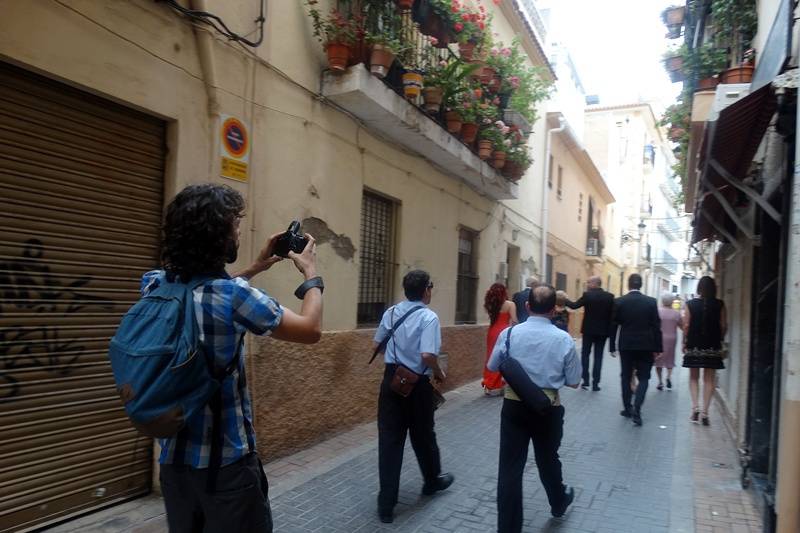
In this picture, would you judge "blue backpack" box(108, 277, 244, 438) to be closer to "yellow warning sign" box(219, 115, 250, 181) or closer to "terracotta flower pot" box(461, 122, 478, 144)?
"yellow warning sign" box(219, 115, 250, 181)

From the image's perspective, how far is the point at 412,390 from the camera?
418 cm

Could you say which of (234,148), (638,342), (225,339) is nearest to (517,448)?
(225,339)

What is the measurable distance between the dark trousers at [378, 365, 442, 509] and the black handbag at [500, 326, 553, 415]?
82 centimetres

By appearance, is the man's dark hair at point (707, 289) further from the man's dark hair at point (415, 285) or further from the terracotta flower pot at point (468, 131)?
the man's dark hair at point (415, 285)

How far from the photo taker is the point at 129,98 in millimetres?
3980

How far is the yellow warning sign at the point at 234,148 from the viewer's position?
15.7 feet

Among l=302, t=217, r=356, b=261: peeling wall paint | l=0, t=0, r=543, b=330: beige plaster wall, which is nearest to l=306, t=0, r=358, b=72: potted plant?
l=0, t=0, r=543, b=330: beige plaster wall

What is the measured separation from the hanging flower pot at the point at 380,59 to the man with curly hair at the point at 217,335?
4589 mm

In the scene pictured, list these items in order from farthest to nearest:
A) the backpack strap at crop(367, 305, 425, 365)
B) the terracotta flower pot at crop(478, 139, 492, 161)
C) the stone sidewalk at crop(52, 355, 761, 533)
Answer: the terracotta flower pot at crop(478, 139, 492, 161) → the backpack strap at crop(367, 305, 425, 365) → the stone sidewalk at crop(52, 355, 761, 533)

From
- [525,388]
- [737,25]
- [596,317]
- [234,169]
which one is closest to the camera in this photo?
[525,388]

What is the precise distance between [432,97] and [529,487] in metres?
4.93

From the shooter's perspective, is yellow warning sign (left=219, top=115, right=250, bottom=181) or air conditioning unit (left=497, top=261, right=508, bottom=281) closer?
yellow warning sign (left=219, top=115, right=250, bottom=181)

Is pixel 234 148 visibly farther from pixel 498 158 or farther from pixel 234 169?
pixel 498 158

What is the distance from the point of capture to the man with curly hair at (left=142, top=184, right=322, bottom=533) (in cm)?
188
